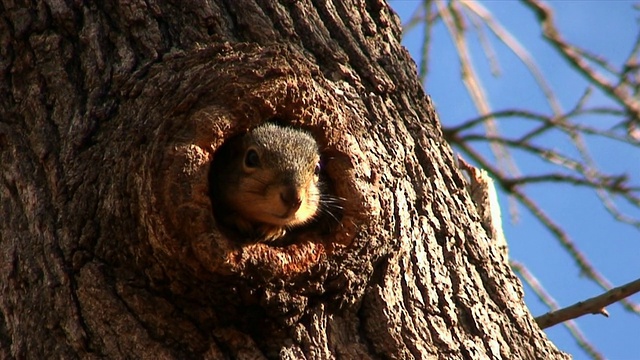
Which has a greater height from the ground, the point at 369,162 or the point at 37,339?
the point at 369,162

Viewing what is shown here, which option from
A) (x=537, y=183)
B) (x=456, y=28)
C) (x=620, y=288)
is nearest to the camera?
(x=620, y=288)

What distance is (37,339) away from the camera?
7.28ft

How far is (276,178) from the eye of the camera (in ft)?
8.96

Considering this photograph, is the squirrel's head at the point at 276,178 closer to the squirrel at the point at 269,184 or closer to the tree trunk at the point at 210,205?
the squirrel at the point at 269,184

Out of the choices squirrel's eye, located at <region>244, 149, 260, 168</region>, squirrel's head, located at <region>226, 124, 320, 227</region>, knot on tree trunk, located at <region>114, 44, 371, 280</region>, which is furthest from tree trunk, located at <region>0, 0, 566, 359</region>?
squirrel's eye, located at <region>244, 149, 260, 168</region>

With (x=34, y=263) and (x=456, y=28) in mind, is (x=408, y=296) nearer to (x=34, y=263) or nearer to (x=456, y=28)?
(x=34, y=263)

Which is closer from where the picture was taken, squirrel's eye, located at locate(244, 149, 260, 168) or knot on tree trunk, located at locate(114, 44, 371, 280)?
knot on tree trunk, located at locate(114, 44, 371, 280)

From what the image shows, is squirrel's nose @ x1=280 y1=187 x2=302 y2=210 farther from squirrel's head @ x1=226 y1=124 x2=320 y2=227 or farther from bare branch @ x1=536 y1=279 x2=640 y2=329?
bare branch @ x1=536 y1=279 x2=640 y2=329

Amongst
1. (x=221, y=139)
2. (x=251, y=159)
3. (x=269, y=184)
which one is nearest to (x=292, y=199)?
(x=269, y=184)

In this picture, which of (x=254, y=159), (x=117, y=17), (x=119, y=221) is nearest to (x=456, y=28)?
(x=254, y=159)

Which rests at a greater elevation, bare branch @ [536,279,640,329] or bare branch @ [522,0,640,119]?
bare branch @ [522,0,640,119]

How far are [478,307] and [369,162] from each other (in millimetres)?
531

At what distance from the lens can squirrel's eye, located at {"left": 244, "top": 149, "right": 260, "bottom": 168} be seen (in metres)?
2.75

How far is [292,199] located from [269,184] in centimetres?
14
